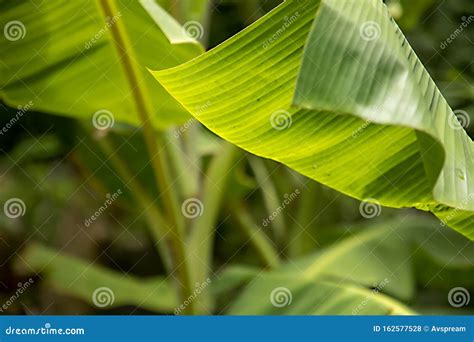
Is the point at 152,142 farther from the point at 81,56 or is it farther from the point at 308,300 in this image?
the point at 308,300

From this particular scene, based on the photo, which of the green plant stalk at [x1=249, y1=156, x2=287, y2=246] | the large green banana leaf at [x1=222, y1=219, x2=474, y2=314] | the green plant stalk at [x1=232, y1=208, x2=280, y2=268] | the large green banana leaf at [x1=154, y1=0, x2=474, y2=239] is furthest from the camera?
the green plant stalk at [x1=249, y1=156, x2=287, y2=246]

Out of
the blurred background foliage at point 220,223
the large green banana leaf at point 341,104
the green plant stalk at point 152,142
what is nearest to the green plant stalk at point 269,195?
the blurred background foliage at point 220,223

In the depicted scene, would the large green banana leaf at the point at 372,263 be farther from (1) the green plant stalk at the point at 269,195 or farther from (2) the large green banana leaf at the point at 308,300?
(1) the green plant stalk at the point at 269,195

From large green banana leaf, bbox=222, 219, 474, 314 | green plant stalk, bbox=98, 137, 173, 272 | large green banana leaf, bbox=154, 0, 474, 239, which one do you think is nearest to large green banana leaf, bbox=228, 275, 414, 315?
large green banana leaf, bbox=222, 219, 474, 314

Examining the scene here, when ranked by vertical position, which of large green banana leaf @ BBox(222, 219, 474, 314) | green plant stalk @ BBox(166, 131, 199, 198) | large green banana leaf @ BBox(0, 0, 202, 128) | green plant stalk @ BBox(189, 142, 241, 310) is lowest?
large green banana leaf @ BBox(222, 219, 474, 314)

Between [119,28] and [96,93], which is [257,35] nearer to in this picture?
[119,28]

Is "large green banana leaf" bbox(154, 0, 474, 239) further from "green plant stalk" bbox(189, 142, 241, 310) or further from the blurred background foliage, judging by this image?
"green plant stalk" bbox(189, 142, 241, 310)

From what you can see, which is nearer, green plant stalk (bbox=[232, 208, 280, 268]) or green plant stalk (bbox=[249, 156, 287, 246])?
green plant stalk (bbox=[232, 208, 280, 268])
